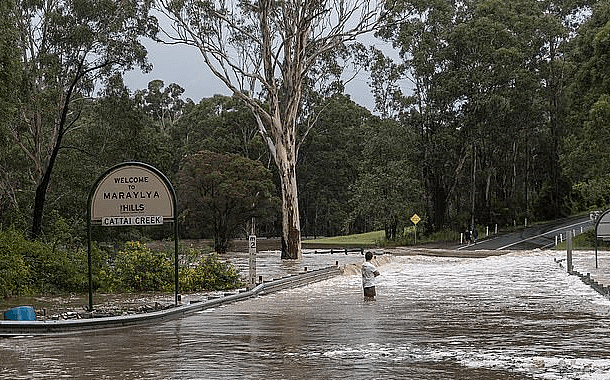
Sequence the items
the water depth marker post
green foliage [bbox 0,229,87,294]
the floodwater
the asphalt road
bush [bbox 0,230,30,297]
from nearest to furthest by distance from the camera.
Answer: the floodwater
the water depth marker post
bush [bbox 0,230,30,297]
green foliage [bbox 0,229,87,294]
the asphalt road

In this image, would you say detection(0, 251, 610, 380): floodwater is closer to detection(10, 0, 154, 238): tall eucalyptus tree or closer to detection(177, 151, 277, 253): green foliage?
detection(10, 0, 154, 238): tall eucalyptus tree

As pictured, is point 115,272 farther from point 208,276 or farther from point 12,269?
point 12,269

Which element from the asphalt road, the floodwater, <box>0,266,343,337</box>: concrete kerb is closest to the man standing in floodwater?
the floodwater

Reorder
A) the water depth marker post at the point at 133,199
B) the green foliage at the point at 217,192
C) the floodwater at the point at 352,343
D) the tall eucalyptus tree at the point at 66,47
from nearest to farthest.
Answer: the floodwater at the point at 352,343, the water depth marker post at the point at 133,199, the tall eucalyptus tree at the point at 66,47, the green foliage at the point at 217,192

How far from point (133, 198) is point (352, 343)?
7246mm

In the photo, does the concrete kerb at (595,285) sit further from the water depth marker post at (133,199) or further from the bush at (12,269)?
the bush at (12,269)

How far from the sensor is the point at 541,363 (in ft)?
35.0

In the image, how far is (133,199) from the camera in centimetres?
1827

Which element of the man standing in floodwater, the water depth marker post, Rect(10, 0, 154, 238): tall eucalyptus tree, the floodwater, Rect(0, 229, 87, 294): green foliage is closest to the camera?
the floodwater

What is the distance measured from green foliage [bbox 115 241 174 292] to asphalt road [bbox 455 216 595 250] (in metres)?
34.4

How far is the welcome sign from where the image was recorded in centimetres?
1820

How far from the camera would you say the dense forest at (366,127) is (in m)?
43.0

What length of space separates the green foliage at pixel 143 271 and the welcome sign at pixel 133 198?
5925mm

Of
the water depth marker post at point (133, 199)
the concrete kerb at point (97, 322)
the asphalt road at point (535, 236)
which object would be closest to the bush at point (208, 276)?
the concrete kerb at point (97, 322)
